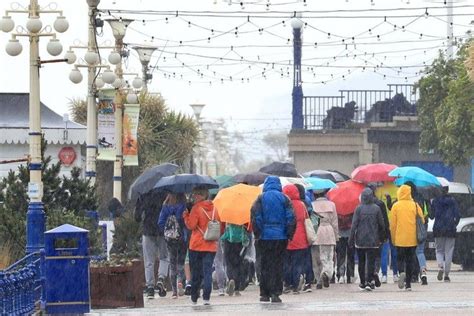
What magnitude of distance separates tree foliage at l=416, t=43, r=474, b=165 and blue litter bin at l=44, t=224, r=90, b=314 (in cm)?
2583

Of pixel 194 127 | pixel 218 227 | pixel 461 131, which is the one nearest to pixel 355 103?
pixel 194 127

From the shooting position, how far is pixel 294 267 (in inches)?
969

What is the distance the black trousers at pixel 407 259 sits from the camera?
966 inches

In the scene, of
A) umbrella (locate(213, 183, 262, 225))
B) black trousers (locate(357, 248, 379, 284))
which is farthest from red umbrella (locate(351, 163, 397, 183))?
umbrella (locate(213, 183, 262, 225))

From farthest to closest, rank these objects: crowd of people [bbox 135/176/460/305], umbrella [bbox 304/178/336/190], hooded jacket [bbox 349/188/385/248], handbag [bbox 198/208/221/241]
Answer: umbrella [bbox 304/178/336/190] < hooded jacket [bbox 349/188/385/248] < handbag [bbox 198/208/221/241] < crowd of people [bbox 135/176/460/305]

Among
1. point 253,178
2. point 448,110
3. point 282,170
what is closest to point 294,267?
point 253,178

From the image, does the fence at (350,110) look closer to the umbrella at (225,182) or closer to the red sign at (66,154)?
the red sign at (66,154)

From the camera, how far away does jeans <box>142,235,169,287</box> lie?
944 inches

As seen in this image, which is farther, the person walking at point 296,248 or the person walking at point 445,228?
the person walking at point 445,228

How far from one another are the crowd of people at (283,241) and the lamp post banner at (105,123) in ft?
28.9

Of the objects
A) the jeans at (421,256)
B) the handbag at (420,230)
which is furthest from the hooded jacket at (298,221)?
the jeans at (421,256)

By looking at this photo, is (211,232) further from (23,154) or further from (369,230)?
(23,154)

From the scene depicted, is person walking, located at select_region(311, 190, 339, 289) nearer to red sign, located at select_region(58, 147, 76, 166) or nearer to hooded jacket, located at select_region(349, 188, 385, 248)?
hooded jacket, located at select_region(349, 188, 385, 248)

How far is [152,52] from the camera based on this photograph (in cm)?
4106
